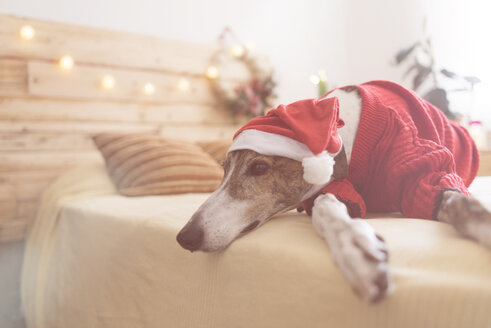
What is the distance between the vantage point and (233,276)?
0.88 m

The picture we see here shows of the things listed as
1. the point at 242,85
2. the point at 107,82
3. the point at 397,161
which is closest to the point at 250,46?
the point at 242,85

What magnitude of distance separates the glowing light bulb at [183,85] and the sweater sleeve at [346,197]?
2.05 meters

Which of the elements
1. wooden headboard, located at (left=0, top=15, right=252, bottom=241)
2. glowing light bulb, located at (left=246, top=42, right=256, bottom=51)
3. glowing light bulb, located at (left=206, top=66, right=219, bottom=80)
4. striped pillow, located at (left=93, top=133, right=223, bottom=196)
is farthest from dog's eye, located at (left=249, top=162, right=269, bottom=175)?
glowing light bulb, located at (left=246, top=42, right=256, bottom=51)

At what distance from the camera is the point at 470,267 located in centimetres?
63

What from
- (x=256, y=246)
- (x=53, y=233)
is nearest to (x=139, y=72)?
(x=53, y=233)

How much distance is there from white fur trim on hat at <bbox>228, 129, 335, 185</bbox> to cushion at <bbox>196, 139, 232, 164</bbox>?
3.85 feet

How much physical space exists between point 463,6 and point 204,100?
7.13 feet

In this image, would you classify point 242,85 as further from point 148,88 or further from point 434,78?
point 434,78

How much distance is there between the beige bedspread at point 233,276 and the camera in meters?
0.59

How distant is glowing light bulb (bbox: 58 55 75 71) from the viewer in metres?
2.46

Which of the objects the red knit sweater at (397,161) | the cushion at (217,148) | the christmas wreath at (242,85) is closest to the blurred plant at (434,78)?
the christmas wreath at (242,85)

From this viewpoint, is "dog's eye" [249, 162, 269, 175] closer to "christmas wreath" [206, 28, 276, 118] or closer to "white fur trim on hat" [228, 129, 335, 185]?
"white fur trim on hat" [228, 129, 335, 185]

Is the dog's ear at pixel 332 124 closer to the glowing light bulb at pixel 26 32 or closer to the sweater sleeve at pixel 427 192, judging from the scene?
the sweater sleeve at pixel 427 192

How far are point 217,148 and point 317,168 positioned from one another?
142 cm
